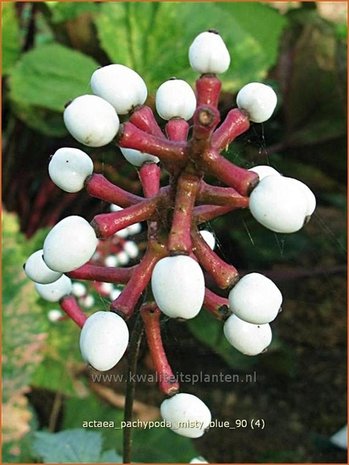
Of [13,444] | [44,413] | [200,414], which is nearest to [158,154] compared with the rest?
[200,414]

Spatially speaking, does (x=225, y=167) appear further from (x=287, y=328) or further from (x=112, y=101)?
(x=287, y=328)

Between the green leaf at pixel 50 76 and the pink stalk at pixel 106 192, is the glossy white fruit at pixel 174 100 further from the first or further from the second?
the green leaf at pixel 50 76

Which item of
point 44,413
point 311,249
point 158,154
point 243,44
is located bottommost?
point 44,413

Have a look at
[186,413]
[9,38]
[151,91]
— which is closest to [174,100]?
[186,413]

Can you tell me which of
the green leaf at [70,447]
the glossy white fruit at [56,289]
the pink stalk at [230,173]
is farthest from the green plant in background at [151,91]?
the pink stalk at [230,173]

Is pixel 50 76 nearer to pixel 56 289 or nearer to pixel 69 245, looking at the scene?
pixel 56 289

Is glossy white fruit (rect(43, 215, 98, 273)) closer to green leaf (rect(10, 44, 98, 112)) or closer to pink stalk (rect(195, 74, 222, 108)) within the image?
pink stalk (rect(195, 74, 222, 108))
